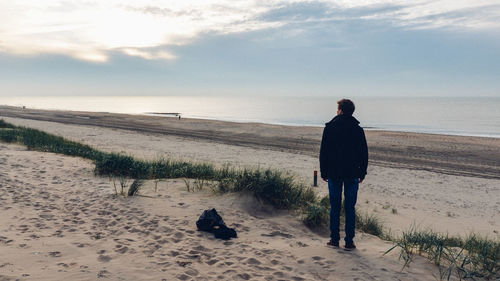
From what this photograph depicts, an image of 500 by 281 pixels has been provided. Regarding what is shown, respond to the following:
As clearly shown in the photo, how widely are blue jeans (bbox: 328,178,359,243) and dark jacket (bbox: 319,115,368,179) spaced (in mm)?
122

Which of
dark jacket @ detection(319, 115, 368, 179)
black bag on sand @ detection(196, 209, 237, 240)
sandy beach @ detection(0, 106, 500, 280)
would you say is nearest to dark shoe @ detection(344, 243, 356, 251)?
sandy beach @ detection(0, 106, 500, 280)

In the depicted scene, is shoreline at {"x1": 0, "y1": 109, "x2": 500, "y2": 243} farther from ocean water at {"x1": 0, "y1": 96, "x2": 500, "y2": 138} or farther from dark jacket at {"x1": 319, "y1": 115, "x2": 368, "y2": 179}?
ocean water at {"x1": 0, "y1": 96, "x2": 500, "y2": 138}

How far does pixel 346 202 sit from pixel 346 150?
0.82m

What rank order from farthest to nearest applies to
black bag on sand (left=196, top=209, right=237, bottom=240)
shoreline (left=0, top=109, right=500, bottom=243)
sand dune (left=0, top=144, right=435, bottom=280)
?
shoreline (left=0, top=109, right=500, bottom=243), black bag on sand (left=196, top=209, right=237, bottom=240), sand dune (left=0, top=144, right=435, bottom=280)

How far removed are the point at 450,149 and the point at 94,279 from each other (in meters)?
23.8

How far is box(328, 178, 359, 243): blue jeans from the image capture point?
16.6ft

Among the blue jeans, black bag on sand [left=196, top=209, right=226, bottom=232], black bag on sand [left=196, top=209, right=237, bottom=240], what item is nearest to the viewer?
the blue jeans

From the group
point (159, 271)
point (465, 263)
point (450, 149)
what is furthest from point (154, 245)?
point (450, 149)

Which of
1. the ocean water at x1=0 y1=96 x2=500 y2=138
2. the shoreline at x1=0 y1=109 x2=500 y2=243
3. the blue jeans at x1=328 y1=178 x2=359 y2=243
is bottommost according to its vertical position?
the shoreline at x1=0 y1=109 x2=500 y2=243

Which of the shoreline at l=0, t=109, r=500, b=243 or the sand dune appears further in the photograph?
the shoreline at l=0, t=109, r=500, b=243

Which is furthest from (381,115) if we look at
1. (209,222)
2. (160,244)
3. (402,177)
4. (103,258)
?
(103,258)

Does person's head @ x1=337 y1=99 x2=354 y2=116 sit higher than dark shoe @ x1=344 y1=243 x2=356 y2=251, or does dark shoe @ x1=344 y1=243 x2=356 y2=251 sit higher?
person's head @ x1=337 y1=99 x2=354 y2=116

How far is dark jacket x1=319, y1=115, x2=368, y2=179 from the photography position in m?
4.96

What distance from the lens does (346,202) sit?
204 inches
